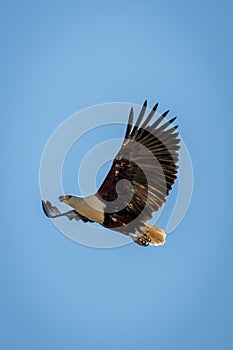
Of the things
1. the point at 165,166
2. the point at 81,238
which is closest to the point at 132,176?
the point at 165,166

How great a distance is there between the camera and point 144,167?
9289 mm

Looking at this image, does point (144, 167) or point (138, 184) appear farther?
point (138, 184)

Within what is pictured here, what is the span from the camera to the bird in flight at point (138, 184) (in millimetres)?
9156

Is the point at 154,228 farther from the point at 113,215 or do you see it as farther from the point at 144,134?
the point at 144,134

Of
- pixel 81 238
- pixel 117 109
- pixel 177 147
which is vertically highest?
pixel 117 109

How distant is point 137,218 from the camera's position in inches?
383

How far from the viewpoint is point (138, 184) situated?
945cm

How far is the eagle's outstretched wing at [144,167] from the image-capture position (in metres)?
9.13

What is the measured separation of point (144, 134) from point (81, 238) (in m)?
2.34

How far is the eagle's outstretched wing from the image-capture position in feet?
30.0

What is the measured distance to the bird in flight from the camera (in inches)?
360

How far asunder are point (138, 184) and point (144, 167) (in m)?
0.26
